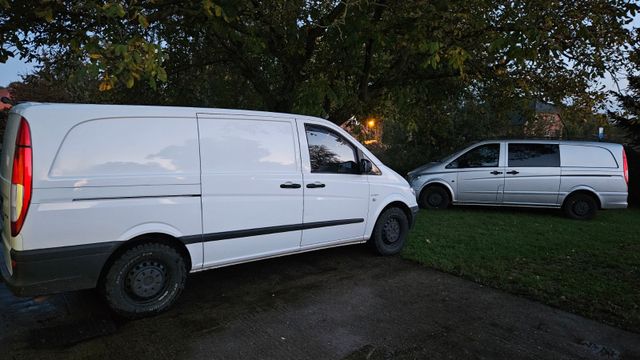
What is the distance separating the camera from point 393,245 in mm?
5910

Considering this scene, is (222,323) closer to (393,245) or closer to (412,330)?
(412,330)

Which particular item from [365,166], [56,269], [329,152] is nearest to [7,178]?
[56,269]

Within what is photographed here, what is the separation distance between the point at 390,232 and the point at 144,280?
3.30 metres

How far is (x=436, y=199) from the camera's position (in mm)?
10070

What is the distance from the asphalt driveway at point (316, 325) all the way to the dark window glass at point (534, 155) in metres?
5.85

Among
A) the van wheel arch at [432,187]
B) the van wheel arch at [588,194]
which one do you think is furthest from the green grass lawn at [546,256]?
the van wheel arch at [432,187]

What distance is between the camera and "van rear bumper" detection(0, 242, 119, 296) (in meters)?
3.29

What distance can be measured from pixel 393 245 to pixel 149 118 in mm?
3618

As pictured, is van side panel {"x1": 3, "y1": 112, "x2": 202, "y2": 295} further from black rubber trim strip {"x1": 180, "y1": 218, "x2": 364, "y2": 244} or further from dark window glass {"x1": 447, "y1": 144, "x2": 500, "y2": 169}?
dark window glass {"x1": 447, "y1": 144, "x2": 500, "y2": 169}

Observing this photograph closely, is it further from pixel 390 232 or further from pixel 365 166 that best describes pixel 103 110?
pixel 390 232

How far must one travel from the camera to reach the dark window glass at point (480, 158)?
979 cm

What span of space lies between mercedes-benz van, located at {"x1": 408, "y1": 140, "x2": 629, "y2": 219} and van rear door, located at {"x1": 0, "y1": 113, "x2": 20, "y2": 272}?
8.15 m

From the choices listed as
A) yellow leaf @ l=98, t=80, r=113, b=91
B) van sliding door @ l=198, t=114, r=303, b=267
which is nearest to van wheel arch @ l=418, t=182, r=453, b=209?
van sliding door @ l=198, t=114, r=303, b=267

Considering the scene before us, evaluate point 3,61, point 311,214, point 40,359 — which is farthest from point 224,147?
point 3,61
